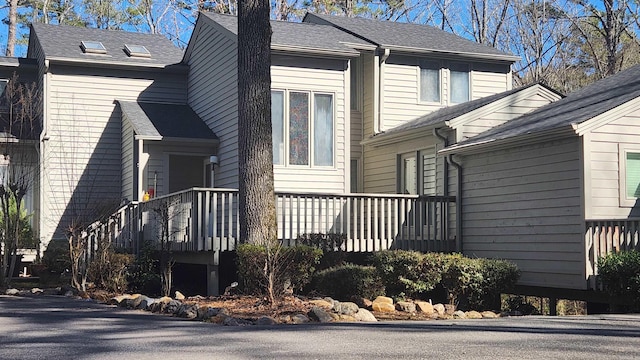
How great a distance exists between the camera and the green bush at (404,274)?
48.3 ft

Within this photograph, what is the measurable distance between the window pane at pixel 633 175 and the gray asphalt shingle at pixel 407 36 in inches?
315

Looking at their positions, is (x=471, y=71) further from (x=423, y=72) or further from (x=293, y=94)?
(x=293, y=94)

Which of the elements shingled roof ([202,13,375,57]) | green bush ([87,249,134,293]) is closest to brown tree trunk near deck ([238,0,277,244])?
green bush ([87,249,134,293])

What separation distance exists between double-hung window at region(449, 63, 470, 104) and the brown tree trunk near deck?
28.7ft

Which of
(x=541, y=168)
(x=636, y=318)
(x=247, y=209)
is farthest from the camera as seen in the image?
(x=541, y=168)

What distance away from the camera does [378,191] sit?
852 inches

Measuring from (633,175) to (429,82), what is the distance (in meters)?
8.14

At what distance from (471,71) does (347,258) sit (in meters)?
7.88

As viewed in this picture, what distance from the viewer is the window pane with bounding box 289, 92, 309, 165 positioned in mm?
19719

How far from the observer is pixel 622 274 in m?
13.6

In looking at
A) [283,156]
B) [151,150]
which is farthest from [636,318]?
[151,150]

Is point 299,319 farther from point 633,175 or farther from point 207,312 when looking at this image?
point 633,175

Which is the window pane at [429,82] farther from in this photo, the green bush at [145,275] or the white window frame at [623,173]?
the green bush at [145,275]

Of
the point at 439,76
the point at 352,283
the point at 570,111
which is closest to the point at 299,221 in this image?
the point at 352,283
